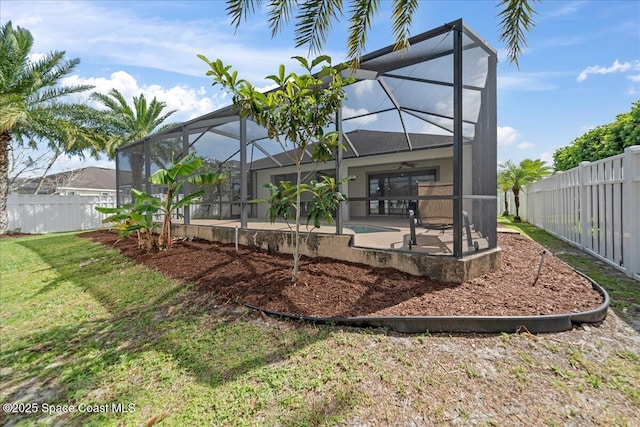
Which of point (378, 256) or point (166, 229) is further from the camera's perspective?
point (166, 229)

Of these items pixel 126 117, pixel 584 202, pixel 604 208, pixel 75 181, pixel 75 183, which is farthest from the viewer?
pixel 75 183

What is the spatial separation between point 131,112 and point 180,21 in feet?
53.5

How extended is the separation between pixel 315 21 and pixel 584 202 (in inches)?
267

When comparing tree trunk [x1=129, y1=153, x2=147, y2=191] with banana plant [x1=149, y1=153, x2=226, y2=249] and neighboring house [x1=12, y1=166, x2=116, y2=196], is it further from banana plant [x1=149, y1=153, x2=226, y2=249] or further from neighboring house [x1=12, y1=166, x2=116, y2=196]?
neighboring house [x1=12, y1=166, x2=116, y2=196]

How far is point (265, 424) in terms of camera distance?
218cm

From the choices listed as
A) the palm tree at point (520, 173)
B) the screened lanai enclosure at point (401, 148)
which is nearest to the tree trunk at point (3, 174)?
the screened lanai enclosure at point (401, 148)

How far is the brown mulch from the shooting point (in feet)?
11.6

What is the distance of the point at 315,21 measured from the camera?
15.4ft

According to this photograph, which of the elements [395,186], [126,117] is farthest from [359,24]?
[126,117]

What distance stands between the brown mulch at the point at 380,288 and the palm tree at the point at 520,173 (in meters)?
12.1

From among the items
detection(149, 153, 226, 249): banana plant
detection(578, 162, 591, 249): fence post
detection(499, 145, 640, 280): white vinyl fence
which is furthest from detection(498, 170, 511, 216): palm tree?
detection(149, 153, 226, 249): banana plant

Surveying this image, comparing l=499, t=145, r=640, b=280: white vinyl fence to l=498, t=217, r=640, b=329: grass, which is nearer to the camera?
l=498, t=217, r=640, b=329: grass

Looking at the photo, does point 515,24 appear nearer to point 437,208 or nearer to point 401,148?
point 437,208

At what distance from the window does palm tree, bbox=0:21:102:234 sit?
15132mm
